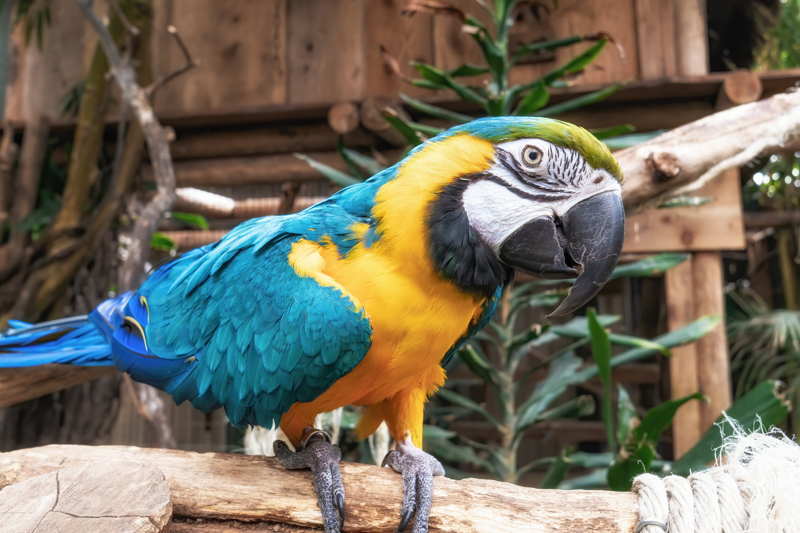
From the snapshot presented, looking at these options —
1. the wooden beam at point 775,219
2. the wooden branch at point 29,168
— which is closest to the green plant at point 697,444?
the wooden beam at point 775,219

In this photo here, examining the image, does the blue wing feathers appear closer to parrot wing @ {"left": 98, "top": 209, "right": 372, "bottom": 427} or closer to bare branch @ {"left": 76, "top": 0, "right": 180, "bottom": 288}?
parrot wing @ {"left": 98, "top": 209, "right": 372, "bottom": 427}

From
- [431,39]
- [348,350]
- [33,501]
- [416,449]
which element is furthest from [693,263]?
[33,501]

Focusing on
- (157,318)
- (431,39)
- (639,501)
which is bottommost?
(639,501)

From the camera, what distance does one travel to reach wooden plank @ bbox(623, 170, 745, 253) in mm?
3074

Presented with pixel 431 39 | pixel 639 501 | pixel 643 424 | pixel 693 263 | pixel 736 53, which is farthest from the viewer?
pixel 736 53

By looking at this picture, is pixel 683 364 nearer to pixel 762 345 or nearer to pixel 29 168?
pixel 762 345

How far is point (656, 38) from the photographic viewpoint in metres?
3.34

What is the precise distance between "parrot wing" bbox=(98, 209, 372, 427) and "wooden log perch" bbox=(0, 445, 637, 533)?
0.14 meters

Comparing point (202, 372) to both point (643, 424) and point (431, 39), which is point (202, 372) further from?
point (431, 39)

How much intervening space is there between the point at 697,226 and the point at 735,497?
2.15 m

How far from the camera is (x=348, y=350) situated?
1.30m

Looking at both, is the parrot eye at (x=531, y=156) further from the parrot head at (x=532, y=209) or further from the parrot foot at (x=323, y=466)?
the parrot foot at (x=323, y=466)

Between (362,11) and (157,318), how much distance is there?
104 inches

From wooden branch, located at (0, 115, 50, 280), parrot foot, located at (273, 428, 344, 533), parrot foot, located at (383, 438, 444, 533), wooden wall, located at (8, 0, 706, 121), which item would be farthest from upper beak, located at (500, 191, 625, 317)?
wooden branch, located at (0, 115, 50, 280)
